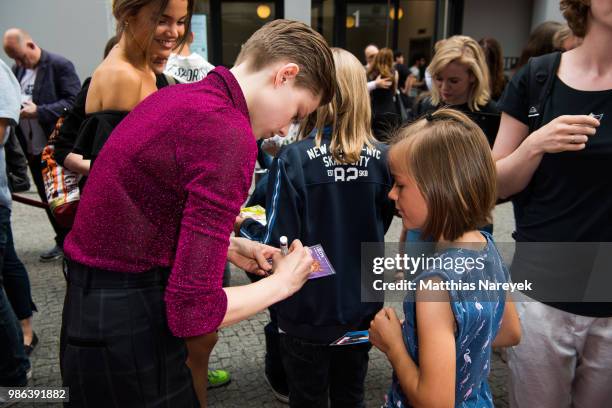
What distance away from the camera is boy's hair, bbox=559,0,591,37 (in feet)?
5.93

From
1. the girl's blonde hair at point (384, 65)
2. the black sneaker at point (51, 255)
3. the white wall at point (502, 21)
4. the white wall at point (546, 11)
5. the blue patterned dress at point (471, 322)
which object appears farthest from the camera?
the white wall at point (502, 21)

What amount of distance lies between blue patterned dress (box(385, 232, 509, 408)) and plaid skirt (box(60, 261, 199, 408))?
0.72 meters

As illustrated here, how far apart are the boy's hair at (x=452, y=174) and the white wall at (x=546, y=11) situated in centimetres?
1030

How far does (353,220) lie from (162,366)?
1.10 metres

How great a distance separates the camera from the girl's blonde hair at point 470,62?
367 cm

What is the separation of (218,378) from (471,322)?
2.09 m

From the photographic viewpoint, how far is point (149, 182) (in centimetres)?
122

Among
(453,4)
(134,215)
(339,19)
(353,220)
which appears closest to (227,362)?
(353,220)

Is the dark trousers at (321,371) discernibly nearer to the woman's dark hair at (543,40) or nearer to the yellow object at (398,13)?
the woman's dark hair at (543,40)

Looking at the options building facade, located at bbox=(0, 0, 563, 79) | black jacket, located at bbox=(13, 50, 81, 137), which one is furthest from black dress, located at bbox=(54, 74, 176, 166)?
building facade, located at bbox=(0, 0, 563, 79)

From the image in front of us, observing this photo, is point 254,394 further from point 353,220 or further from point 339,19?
point 339,19

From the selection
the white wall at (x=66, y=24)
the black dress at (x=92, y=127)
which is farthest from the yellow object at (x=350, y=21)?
the black dress at (x=92, y=127)

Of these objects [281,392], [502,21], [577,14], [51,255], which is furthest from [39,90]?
[502,21]

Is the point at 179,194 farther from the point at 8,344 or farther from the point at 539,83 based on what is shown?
the point at 8,344
